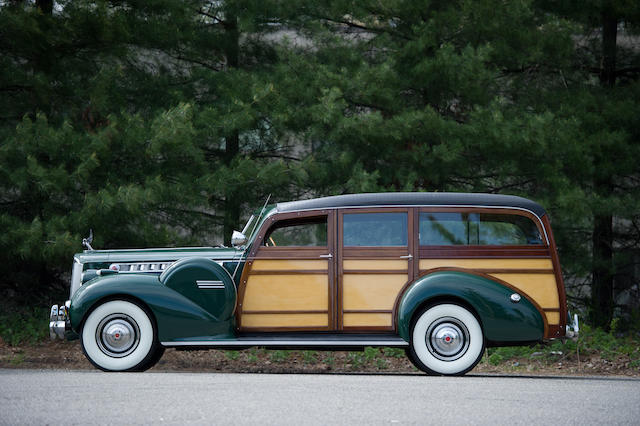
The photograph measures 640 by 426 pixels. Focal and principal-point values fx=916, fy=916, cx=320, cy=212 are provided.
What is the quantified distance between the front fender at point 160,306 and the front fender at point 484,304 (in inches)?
82.6

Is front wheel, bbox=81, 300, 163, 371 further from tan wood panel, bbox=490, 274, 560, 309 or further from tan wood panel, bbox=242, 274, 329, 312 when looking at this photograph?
tan wood panel, bbox=490, 274, 560, 309

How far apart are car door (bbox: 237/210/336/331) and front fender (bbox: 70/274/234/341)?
0.41m

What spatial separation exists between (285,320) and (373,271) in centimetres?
115

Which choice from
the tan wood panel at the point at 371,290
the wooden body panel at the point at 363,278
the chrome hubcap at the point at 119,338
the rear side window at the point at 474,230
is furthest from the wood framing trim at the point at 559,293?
the chrome hubcap at the point at 119,338

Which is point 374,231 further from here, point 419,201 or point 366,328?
point 366,328

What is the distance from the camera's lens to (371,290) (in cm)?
1045

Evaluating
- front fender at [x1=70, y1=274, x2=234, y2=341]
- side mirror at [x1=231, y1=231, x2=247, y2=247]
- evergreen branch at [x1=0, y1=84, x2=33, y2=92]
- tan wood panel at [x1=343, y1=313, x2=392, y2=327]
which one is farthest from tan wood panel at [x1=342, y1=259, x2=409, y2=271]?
evergreen branch at [x1=0, y1=84, x2=33, y2=92]

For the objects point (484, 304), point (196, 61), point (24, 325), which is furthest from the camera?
point (196, 61)

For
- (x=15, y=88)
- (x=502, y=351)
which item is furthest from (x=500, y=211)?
(x=15, y=88)

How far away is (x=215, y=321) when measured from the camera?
1028 centimetres

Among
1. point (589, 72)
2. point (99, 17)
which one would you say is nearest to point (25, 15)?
point (99, 17)

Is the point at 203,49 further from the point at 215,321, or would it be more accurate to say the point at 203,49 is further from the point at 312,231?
the point at 215,321

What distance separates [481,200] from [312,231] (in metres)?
2.68

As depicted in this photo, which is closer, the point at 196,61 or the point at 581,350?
the point at 581,350
